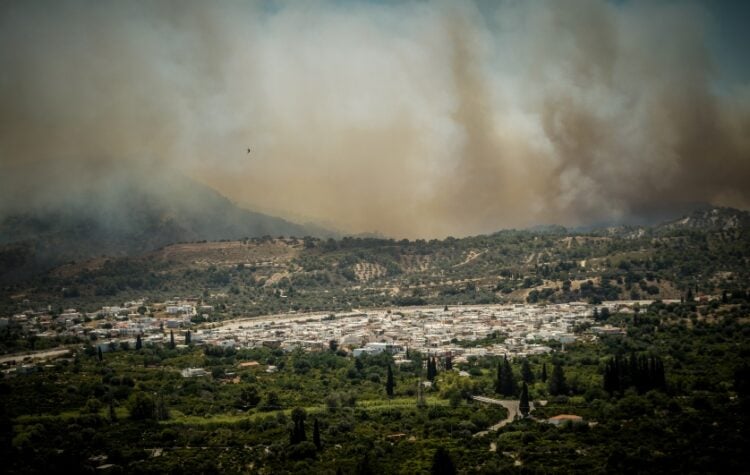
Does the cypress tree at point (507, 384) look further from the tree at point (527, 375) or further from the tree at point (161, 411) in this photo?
the tree at point (161, 411)

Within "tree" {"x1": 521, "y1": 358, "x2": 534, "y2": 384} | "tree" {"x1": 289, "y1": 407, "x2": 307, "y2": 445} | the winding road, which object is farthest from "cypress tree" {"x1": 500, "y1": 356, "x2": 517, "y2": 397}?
"tree" {"x1": 289, "y1": 407, "x2": 307, "y2": 445}

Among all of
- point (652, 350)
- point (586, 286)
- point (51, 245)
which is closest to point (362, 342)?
point (652, 350)

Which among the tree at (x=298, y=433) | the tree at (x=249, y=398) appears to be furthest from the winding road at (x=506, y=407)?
the tree at (x=249, y=398)

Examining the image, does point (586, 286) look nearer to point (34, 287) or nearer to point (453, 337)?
point (453, 337)

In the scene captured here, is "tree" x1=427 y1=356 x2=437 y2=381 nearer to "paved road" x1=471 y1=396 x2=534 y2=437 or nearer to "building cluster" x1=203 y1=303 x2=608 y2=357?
"paved road" x1=471 y1=396 x2=534 y2=437

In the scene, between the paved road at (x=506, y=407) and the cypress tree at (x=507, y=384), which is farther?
the cypress tree at (x=507, y=384)

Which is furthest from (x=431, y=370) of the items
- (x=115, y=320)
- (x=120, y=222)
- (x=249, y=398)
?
(x=120, y=222)

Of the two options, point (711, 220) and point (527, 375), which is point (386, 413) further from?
point (711, 220)
